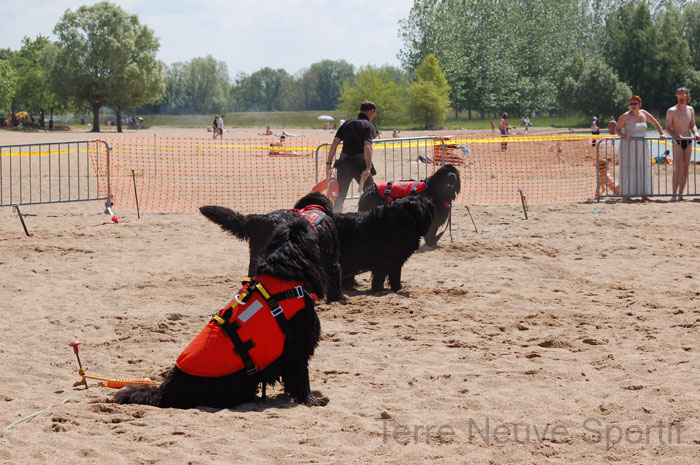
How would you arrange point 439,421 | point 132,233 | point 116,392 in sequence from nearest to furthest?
1. point 439,421
2. point 116,392
3. point 132,233

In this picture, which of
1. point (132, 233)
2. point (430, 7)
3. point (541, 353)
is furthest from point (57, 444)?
point (430, 7)

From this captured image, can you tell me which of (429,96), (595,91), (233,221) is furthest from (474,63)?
(233,221)

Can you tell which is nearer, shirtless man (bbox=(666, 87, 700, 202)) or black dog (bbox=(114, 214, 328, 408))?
black dog (bbox=(114, 214, 328, 408))

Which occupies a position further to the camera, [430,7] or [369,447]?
[430,7]

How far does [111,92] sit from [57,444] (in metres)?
60.4

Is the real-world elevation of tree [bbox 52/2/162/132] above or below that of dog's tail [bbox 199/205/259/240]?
above

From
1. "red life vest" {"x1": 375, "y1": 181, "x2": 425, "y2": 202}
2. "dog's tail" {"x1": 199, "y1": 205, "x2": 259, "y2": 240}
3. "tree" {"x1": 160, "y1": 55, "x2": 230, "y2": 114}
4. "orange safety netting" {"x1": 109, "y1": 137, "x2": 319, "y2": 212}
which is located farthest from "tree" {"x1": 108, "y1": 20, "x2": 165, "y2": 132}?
"tree" {"x1": 160, "y1": 55, "x2": 230, "y2": 114}

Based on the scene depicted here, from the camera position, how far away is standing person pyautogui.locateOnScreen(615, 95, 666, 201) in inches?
552

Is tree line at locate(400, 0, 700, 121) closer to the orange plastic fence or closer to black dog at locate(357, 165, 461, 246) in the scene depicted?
the orange plastic fence

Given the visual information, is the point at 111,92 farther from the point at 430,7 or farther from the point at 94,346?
the point at 94,346

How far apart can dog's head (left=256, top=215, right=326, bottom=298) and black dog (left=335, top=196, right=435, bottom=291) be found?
2845 mm

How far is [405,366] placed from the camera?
538 cm

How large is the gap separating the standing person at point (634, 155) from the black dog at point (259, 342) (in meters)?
11.1

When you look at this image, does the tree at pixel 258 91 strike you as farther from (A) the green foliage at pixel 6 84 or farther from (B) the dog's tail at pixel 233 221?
(B) the dog's tail at pixel 233 221
